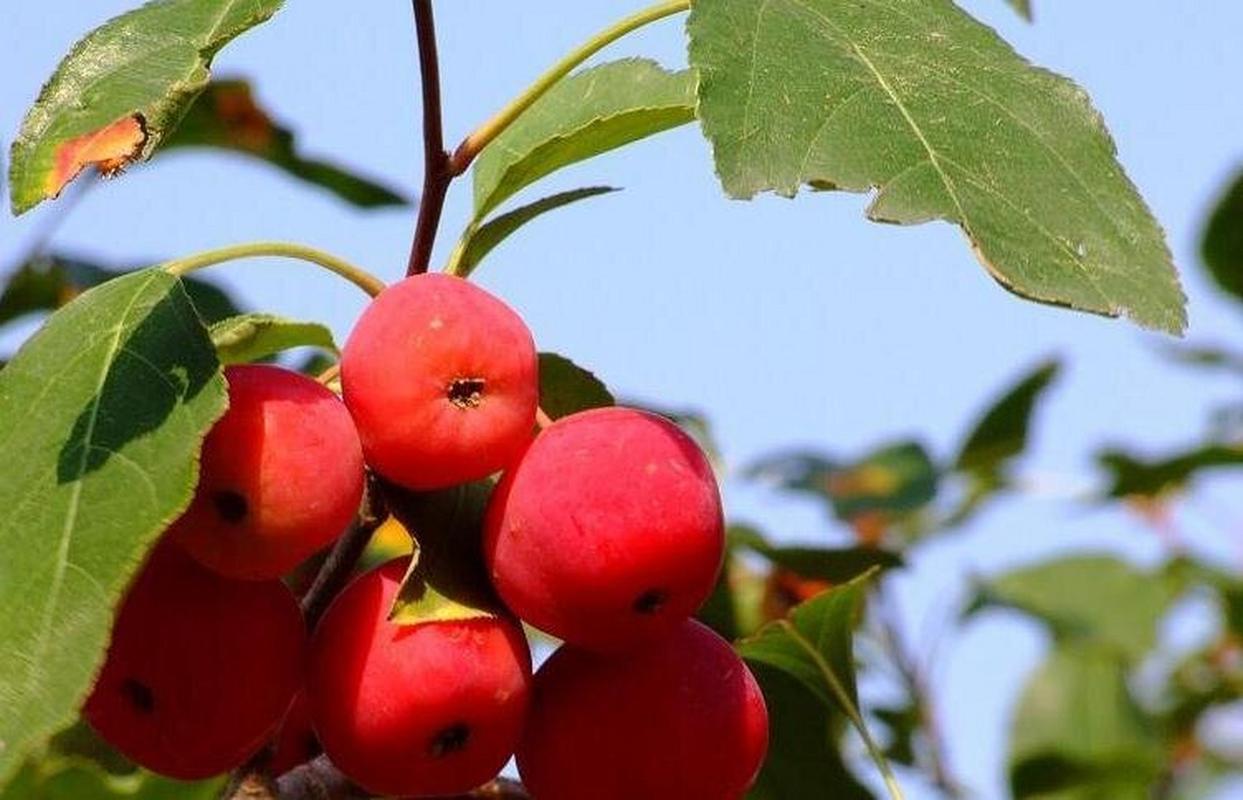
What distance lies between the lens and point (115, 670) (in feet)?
3.94

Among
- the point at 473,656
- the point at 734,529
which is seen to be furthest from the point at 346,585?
the point at 734,529

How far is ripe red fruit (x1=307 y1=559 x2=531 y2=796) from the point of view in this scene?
1189 millimetres

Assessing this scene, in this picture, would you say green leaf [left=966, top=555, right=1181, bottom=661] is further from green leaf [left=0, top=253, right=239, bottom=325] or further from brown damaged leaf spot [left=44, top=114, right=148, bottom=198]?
brown damaged leaf spot [left=44, top=114, right=148, bottom=198]

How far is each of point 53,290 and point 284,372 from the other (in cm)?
141

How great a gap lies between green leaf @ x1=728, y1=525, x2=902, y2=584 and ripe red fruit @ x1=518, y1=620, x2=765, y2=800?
3.08 ft

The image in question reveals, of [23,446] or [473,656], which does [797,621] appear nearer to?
[473,656]

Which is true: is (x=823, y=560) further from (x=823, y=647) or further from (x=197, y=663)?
(x=197, y=663)

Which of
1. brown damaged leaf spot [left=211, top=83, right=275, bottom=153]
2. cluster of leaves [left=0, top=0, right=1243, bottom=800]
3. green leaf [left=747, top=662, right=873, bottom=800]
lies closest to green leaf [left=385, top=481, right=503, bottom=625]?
cluster of leaves [left=0, top=0, right=1243, bottom=800]

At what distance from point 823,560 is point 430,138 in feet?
3.61

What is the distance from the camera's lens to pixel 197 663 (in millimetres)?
1182

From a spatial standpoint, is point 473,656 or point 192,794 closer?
point 473,656

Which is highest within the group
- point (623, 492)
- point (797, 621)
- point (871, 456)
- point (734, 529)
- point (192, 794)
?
point (623, 492)

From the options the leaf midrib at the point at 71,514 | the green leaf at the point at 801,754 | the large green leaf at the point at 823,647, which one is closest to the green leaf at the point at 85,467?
the leaf midrib at the point at 71,514

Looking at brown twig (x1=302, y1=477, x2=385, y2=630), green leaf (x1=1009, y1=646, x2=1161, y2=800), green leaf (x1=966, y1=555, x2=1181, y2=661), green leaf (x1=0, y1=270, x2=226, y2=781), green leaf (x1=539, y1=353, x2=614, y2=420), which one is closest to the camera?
green leaf (x1=0, y1=270, x2=226, y2=781)
